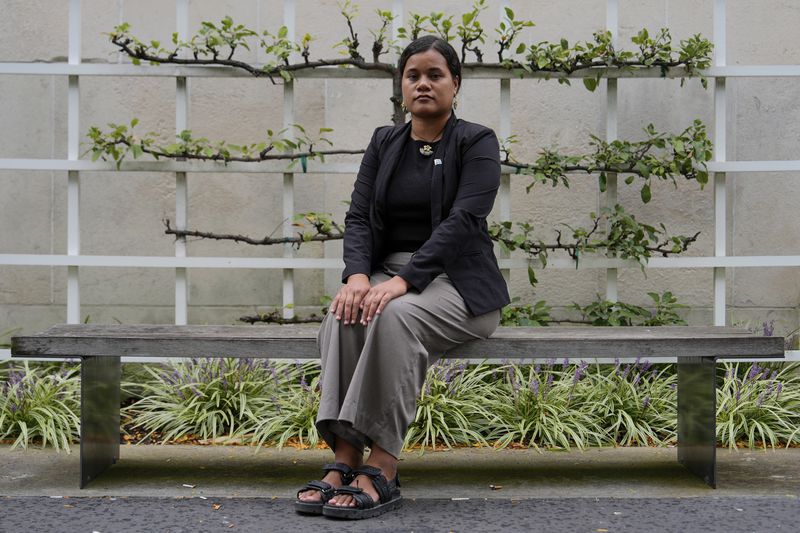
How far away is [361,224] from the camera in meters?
3.22

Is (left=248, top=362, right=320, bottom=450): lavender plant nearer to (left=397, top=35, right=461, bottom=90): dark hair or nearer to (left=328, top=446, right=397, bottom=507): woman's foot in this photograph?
(left=328, top=446, right=397, bottom=507): woman's foot

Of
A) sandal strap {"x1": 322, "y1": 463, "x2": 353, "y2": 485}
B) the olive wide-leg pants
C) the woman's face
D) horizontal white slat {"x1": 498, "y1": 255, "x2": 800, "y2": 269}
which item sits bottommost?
sandal strap {"x1": 322, "y1": 463, "x2": 353, "y2": 485}

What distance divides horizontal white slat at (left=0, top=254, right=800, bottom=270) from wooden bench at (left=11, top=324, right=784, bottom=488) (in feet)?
3.16

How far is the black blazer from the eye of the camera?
301 centimetres

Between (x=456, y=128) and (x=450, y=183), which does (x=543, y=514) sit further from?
(x=456, y=128)

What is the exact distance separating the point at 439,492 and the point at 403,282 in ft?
2.41

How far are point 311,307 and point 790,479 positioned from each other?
2.61 metres

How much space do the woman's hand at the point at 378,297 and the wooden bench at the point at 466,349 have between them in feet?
0.96

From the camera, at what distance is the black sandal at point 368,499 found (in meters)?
2.71

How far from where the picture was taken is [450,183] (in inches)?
123

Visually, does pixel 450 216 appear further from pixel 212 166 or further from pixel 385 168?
pixel 212 166

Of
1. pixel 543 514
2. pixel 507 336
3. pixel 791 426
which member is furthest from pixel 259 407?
pixel 791 426

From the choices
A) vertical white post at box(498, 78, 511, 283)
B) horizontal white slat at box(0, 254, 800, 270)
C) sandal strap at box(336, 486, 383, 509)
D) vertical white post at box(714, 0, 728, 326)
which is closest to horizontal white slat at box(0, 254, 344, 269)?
horizontal white slat at box(0, 254, 800, 270)

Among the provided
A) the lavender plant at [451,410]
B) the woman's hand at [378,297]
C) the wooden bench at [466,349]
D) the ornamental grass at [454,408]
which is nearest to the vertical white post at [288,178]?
the ornamental grass at [454,408]
